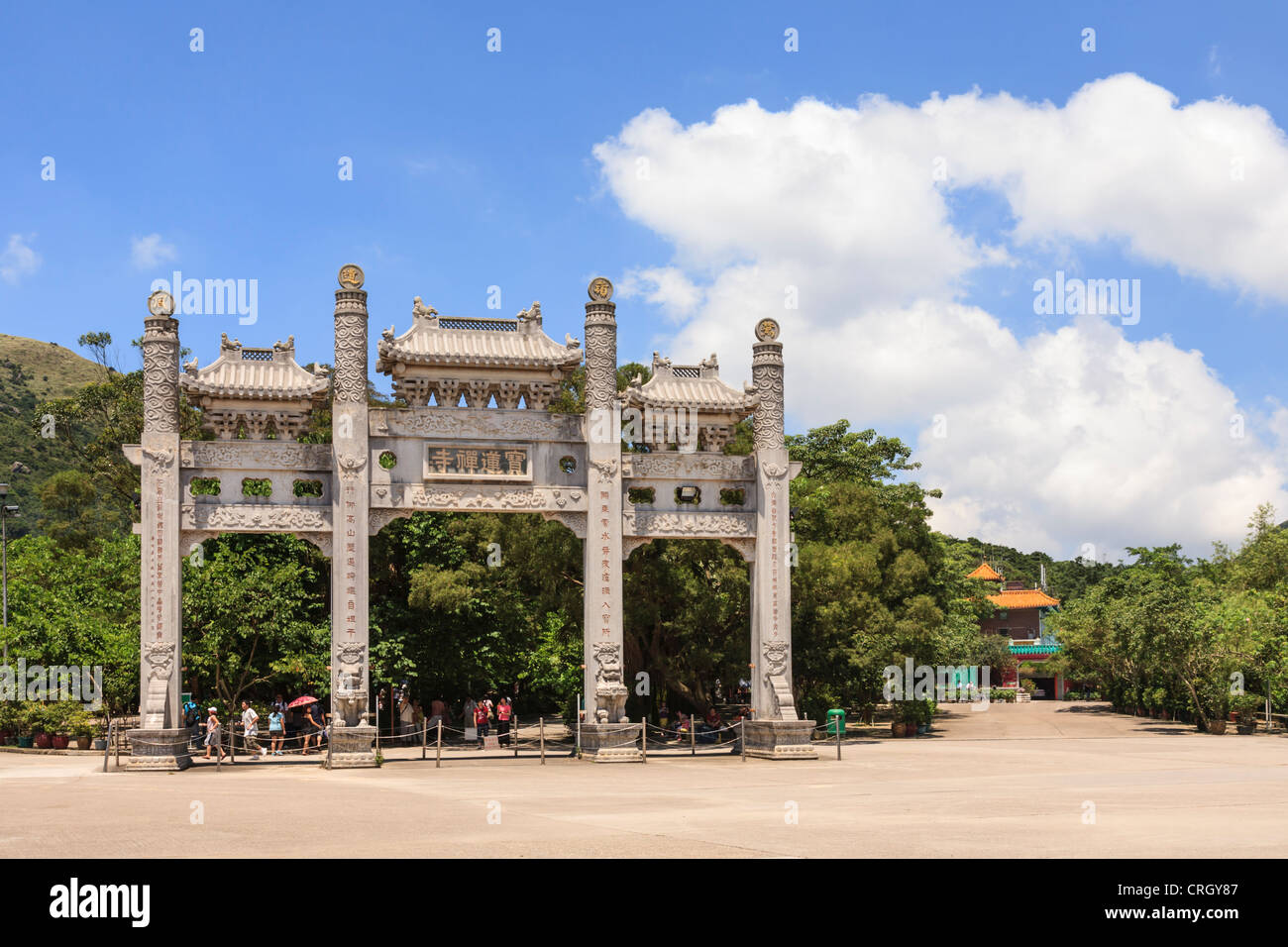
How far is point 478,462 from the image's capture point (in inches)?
898

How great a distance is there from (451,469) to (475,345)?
2.51m

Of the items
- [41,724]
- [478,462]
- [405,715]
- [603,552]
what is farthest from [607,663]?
[41,724]

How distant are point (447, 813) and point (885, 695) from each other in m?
19.7

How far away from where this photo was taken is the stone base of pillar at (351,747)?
69.1 ft

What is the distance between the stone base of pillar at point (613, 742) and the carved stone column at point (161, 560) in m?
7.33

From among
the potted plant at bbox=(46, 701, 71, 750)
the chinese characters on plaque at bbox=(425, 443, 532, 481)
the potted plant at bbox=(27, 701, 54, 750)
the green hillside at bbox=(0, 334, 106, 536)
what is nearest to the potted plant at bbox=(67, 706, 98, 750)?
the potted plant at bbox=(46, 701, 71, 750)

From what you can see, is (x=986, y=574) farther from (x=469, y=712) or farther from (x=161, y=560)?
(x=161, y=560)

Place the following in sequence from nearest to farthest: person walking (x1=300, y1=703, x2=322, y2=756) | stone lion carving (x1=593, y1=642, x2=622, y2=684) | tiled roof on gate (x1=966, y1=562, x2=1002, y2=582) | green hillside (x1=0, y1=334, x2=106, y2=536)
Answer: stone lion carving (x1=593, y1=642, x2=622, y2=684)
person walking (x1=300, y1=703, x2=322, y2=756)
tiled roof on gate (x1=966, y1=562, x2=1002, y2=582)
green hillside (x1=0, y1=334, x2=106, y2=536)

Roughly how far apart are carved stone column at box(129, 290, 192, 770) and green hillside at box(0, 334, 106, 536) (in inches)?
1082

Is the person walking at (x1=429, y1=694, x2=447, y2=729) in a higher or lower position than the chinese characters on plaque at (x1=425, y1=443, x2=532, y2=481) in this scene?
lower

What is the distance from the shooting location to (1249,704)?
1250 inches

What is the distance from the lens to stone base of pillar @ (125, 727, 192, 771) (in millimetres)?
20391

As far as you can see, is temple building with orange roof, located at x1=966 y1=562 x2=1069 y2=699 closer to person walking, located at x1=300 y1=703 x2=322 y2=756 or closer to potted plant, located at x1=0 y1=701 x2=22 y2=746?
person walking, located at x1=300 y1=703 x2=322 y2=756

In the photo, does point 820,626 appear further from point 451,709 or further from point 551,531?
point 451,709
